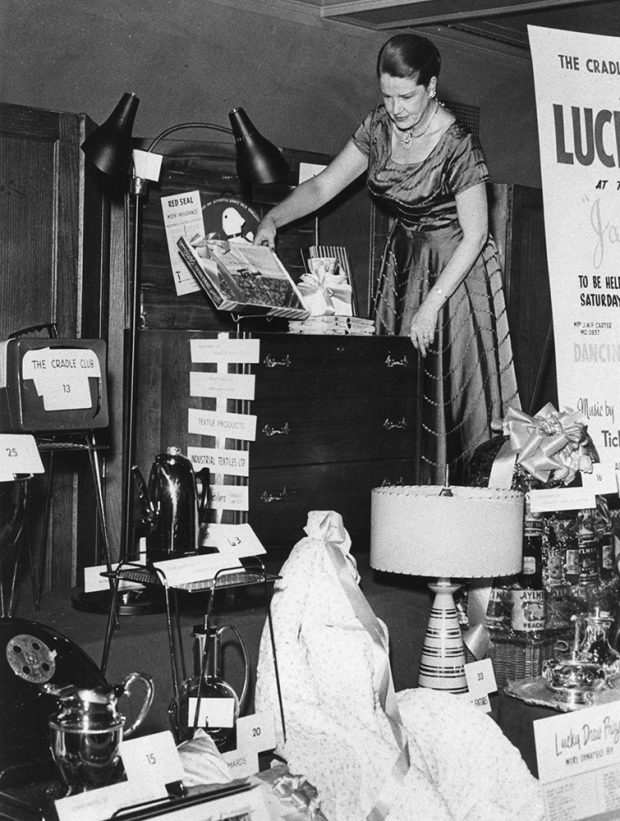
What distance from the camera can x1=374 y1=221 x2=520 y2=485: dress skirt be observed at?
402 centimetres

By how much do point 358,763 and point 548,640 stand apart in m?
0.97

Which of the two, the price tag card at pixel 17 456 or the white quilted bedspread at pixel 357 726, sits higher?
the price tag card at pixel 17 456

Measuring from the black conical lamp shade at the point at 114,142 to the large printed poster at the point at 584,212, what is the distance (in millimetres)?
1207

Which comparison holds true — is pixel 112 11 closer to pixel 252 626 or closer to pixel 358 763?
pixel 252 626

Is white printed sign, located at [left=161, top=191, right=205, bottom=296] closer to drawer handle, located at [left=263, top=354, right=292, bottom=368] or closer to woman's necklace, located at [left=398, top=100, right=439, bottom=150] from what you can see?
drawer handle, located at [left=263, top=354, right=292, bottom=368]

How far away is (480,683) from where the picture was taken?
9.91 ft

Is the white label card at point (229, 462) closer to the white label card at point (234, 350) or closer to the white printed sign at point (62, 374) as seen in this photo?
the white label card at point (234, 350)

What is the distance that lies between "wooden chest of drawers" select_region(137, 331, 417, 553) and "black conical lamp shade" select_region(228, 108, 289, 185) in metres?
0.50

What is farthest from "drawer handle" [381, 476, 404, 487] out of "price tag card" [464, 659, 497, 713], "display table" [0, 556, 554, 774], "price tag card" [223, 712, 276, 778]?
"price tag card" [223, 712, 276, 778]

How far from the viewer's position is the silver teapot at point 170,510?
106 inches

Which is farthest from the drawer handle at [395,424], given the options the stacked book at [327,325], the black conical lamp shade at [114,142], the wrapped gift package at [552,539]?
the black conical lamp shade at [114,142]

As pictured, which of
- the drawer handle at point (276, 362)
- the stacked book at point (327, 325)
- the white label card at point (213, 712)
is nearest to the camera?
the white label card at point (213, 712)

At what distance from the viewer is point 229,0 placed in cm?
480

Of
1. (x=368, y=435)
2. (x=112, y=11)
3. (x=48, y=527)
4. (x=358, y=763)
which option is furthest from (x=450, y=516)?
(x=112, y=11)
